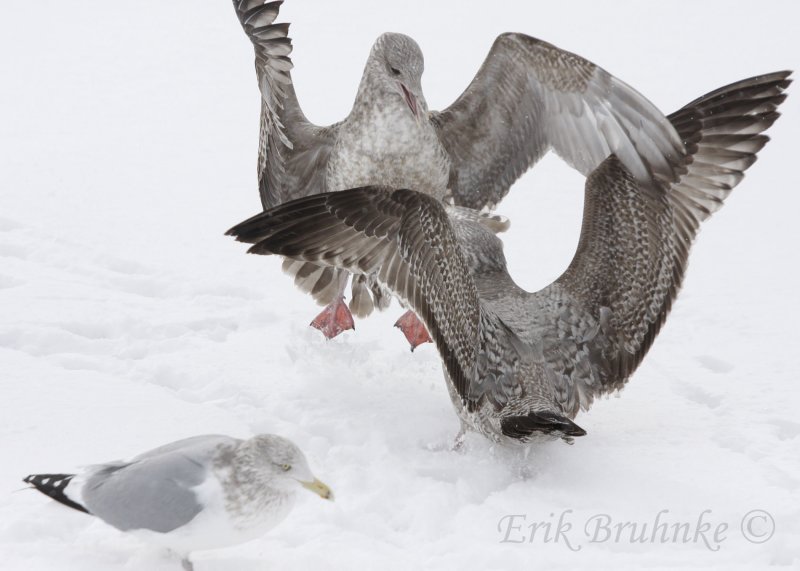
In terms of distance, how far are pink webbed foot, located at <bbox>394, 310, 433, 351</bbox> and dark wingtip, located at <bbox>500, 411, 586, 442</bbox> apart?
148 centimetres

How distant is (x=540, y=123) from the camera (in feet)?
20.0

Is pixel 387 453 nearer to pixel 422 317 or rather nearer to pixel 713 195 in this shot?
pixel 422 317

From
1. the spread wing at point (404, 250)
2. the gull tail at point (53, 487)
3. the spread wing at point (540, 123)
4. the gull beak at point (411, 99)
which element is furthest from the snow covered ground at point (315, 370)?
the gull beak at point (411, 99)

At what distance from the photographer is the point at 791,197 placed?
27.3 feet

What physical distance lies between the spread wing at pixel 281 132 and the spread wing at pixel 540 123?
755 millimetres

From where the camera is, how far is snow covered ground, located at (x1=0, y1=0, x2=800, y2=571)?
12.4 ft

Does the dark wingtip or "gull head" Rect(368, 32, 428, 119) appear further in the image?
"gull head" Rect(368, 32, 428, 119)

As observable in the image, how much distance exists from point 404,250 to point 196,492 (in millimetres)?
Answer: 1355

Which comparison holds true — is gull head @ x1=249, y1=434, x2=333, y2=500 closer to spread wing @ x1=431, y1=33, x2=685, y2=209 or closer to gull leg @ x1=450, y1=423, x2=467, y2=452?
gull leg @ x1=450, y1=423, x2=467, y2=452

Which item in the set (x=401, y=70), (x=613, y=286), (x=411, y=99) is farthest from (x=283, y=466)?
(x=401, y=70)

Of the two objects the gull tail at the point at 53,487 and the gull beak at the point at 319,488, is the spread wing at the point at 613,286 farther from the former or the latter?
the gull tail at the point at 53,487

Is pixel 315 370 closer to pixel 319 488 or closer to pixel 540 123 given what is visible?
pixel 319 488

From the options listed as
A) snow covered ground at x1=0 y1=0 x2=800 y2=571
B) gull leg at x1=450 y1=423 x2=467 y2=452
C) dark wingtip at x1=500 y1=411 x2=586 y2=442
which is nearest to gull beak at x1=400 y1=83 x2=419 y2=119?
snow covered ground at x1=0 y1=0 x2=800 y2=571

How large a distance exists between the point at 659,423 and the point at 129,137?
5.86 meters
